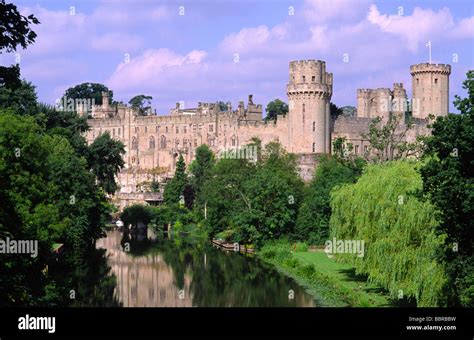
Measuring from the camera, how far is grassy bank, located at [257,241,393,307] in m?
29.6

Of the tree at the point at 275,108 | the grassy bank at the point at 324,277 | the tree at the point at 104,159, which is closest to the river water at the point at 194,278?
the grassy bank at the point at 324,277

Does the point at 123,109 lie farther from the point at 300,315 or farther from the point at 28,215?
the point at 300,315

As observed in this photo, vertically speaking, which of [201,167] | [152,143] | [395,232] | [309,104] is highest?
[309,104]

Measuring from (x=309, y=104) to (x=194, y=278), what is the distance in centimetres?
3133

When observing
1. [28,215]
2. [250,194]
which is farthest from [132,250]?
[28,215]

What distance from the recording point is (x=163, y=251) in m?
49.9

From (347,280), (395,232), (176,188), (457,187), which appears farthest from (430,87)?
(457,187)

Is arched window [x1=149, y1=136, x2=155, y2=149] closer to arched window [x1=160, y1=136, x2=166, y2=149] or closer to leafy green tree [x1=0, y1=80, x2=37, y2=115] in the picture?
arched window [x1=160, y1=136, x2=166, y2=149]

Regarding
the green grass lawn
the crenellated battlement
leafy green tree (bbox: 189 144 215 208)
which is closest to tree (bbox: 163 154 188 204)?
leafy green tree (bbox: 189 144 215 208)

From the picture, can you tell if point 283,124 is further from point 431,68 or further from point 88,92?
point 88,92

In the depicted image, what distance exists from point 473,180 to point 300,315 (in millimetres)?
6471

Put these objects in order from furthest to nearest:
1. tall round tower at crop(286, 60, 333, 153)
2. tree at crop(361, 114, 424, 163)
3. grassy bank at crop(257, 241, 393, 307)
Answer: tall round tower at crop(286, 60, 333, 153) → tree at crop(361, 114, 424, 163) → grassy bank at crop(257, 241, 393, 307)

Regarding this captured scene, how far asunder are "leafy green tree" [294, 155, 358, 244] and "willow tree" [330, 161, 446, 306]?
1334 cm

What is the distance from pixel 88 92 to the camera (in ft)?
380
